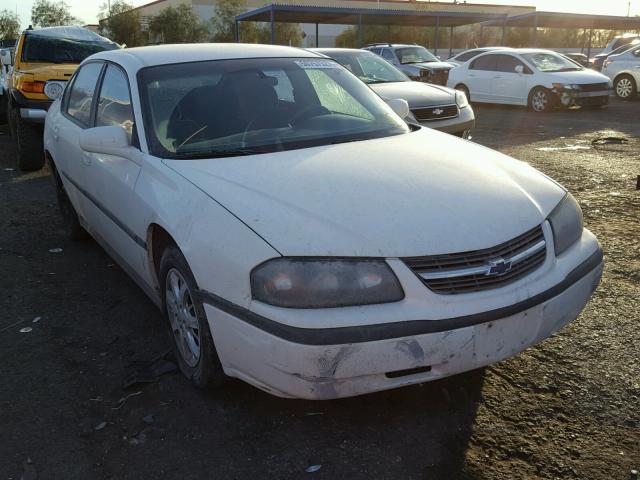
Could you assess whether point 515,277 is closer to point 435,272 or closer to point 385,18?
point 435,272

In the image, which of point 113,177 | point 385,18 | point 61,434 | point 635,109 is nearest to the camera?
point 61,434

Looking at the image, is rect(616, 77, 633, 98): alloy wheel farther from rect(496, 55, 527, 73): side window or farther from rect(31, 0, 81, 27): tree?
rect(31, 0, 81, 27): tree

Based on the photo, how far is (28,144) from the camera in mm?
8531

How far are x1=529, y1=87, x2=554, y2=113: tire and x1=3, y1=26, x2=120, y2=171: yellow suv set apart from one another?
9592 millimetres

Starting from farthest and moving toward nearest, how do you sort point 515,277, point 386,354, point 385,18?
point 385,18 → point 515,277 → point 386,354

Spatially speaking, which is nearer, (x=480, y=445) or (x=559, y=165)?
(x=480, y=445)

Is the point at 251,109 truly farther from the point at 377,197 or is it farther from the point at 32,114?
the point at 32,114

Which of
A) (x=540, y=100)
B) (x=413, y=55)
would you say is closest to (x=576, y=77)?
(x=540, y=100)

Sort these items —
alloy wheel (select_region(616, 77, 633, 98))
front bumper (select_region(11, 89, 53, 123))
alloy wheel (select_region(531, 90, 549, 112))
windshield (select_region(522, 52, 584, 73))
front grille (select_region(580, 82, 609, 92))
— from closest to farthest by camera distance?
front bumper (select_region(11, 89, 53, 123)) → front grille (select_region(580, 82, 609, 92)) → alloy wheel (select_region(531, 90, 549, 112)) → windshield (select_region(522, 52, 584, 73)) → alloy wheel (select_region(616, 77, 633, 98))

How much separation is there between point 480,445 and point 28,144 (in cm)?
772

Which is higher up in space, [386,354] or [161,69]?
[161,69]

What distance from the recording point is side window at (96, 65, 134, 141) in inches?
147

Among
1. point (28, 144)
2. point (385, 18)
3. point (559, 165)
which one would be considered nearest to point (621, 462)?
point (559, 165)

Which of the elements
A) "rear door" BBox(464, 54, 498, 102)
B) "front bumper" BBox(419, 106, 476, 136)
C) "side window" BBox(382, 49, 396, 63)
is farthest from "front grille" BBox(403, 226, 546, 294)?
"side window" BBox(382, 49, 396, 63)
